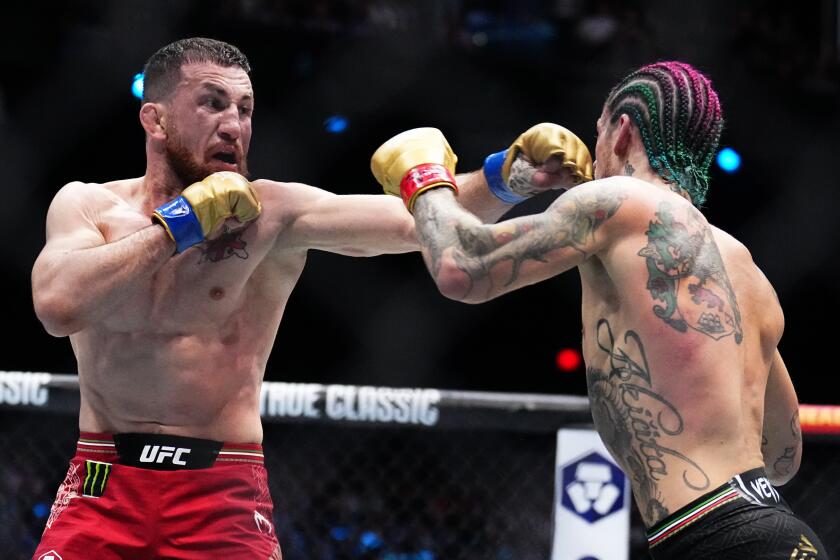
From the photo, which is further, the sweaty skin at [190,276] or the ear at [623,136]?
the sweaty skin at [190,276]

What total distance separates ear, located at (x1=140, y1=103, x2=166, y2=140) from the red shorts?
23.4 inches

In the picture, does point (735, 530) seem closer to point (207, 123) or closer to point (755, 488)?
point (755, 488)

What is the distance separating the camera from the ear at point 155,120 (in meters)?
2.17

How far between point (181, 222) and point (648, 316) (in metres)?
0.81

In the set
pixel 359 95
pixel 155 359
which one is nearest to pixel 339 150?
pixel 359 95

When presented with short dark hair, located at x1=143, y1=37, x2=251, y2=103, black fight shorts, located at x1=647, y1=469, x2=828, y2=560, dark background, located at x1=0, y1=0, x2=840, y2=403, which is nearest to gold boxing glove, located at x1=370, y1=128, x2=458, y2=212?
short dark hair, located at x1=143, y1=37, x2=251, y2=103

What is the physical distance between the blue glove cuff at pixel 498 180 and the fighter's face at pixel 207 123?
46cm

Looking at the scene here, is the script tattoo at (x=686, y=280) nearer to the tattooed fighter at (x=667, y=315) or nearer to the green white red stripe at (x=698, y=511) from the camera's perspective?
the tattooed fighter at (x=667, y=315)

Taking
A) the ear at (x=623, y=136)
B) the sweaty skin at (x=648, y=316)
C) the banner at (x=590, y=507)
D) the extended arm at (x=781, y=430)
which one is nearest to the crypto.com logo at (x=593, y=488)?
the banner at (x=590, y=507)

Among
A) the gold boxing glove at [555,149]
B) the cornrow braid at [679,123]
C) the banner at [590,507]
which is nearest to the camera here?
the cornrow braid at [679,123]

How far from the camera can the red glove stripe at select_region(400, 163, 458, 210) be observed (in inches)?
66.9

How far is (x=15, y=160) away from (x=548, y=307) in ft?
6.01

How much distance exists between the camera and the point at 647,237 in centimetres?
156

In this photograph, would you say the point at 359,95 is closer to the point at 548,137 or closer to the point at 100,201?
the point at 100,201
